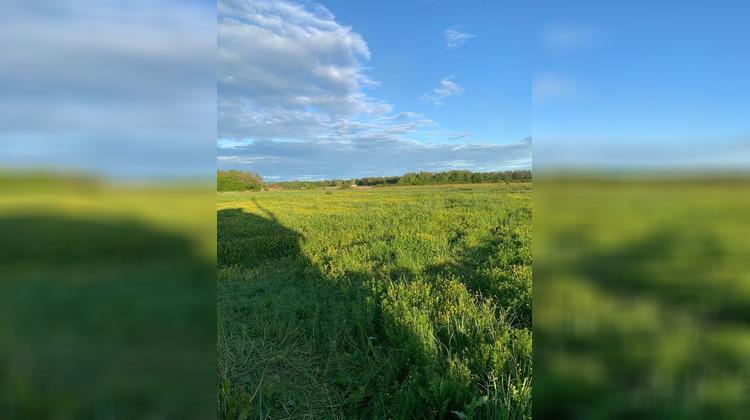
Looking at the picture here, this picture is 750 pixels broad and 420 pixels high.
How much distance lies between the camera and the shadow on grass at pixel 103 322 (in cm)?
107

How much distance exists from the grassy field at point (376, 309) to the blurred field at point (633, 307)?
890 millimetres

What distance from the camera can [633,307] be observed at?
2.07 meters

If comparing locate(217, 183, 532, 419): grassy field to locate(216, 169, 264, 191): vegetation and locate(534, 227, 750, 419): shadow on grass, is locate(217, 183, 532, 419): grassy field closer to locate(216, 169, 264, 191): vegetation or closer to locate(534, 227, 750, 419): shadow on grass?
locate(534, 227, 750, 419): shadow on grass

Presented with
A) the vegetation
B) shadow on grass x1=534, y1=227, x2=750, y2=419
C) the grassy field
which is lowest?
the grassy field

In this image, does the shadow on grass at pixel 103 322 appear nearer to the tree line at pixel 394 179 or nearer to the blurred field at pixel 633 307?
the blurred field at pixel 633 307

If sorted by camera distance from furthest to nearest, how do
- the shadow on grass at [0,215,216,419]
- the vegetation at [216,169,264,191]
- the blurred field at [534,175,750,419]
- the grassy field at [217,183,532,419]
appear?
the vegetation at [216,169,264,191] → the grassy field at [217,183,532,419] → the blurred field at [534,175,750,419] → the shadow on grass at [0,215,216,419]

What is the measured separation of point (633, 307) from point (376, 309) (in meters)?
3.39

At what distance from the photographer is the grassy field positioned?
2.93 meters

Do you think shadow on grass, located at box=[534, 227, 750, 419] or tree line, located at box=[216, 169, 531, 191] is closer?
shadow on grass, located at box=[534, 227, 750, 419]

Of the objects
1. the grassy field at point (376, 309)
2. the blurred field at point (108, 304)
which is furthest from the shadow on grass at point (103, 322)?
the grassy field at point (376, 309)

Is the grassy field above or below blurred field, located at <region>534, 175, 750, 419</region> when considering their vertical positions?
below

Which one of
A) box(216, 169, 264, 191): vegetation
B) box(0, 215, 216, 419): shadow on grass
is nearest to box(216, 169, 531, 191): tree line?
box(216, 169, 264, 191): vegetation

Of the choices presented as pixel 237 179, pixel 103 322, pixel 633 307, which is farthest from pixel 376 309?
pixel 237 179

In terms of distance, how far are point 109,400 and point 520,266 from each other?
5.94 m
